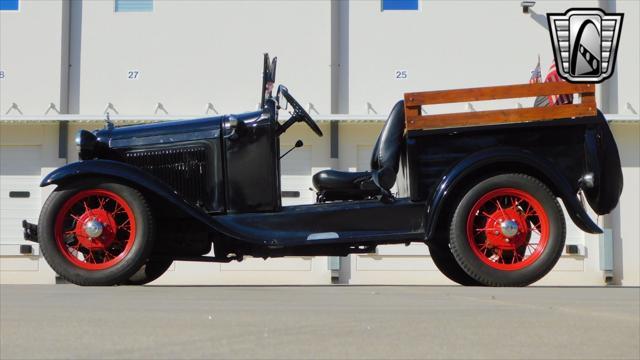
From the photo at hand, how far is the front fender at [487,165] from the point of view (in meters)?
3.99

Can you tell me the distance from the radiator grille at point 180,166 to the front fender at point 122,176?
1.17ft

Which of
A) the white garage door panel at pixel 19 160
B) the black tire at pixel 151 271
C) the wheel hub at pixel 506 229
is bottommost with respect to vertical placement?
the black tire at pixel 151 271

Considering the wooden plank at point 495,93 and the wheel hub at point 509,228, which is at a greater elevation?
the wooden plank at point 495,93

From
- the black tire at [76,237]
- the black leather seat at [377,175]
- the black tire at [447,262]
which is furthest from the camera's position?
the black tire at [447,262]

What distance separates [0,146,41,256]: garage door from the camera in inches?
563

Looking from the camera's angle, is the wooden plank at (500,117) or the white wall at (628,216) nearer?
the wooden plank at (500,117)

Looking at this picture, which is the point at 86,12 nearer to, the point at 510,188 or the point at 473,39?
the point at 473,39

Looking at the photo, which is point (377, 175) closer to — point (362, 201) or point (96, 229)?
point (362, 201)

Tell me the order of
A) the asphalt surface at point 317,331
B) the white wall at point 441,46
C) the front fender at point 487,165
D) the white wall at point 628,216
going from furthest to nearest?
the white wall at point 628,216 < the white wall at point 441,46 < the front fender at point 487,165 < the asphalt surface at point 317,331

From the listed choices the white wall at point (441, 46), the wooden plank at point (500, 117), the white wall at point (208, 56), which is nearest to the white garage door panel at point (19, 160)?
the white wall at point (208, 56)

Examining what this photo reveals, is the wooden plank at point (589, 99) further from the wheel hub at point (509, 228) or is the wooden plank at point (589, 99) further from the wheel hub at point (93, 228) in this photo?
the wheel hub at point (93, 228)

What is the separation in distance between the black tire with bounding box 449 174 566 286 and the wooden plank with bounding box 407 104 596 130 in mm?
301

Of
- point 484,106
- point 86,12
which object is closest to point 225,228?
point 484,106

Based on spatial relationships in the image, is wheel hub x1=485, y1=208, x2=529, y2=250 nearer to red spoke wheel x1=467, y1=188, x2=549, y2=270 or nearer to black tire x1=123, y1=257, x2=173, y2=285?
red spoke wheel x1=467, y1=188, x2=549, y2=270
